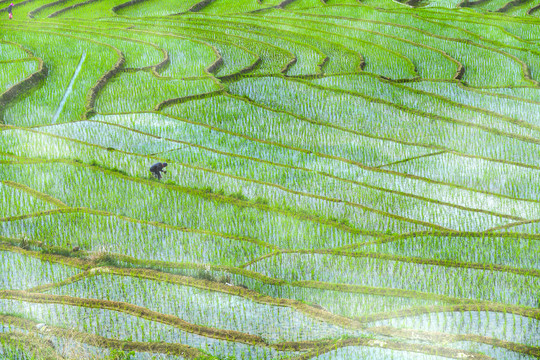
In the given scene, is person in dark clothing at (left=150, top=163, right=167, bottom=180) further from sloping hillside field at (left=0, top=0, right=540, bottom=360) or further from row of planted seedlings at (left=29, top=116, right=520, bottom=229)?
row of planted seedlings at (left=29, top=116, right=520, bottom=229)

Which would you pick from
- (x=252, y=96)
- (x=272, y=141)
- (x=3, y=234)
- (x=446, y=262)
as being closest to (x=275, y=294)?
(x=446, y=262)

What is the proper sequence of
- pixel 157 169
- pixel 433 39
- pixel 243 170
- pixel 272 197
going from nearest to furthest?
pixel 272 197
pixel 157 169
pixel 243 170
pixel 433 39

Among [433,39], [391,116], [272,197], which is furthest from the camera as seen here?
[433,39]

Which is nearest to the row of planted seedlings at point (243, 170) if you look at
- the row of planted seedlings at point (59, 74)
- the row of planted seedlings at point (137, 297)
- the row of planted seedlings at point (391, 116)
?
the row of planted seedlings at point (59, 74)

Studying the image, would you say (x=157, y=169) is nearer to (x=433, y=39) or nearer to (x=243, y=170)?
(x=243, y=170)

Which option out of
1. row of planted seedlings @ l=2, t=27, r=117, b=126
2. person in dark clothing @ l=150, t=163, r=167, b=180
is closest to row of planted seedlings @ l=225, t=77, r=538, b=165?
row of planted seedlings @ l=2, t=27, r=117, b=126

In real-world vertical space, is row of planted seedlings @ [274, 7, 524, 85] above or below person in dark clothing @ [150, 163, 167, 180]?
above

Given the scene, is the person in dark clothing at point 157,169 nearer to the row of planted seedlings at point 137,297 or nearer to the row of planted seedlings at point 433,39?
the row of planted seedlings at point 137,297

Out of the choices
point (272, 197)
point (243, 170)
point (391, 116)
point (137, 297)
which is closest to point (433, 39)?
point (391, 116)
